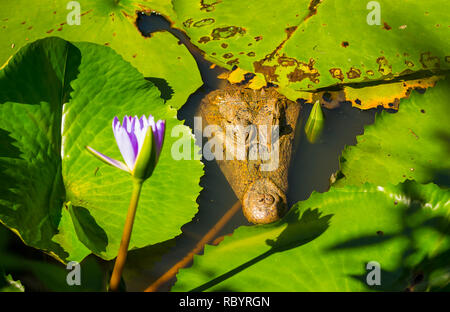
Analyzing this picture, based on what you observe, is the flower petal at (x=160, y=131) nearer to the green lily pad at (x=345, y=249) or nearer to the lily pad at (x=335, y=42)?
the green lily pad at (x=345, y=249)

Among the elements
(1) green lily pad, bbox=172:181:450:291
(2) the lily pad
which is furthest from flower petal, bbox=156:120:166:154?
(2) the lily pad

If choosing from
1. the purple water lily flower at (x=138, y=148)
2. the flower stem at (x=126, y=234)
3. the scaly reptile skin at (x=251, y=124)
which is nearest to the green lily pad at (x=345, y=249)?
the flower stem at (x=126, y=234)

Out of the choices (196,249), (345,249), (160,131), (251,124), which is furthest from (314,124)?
(160,131)

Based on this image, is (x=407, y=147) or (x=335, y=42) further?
(x=335, y=42)

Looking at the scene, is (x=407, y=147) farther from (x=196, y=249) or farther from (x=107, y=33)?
(x=107, y=33)
